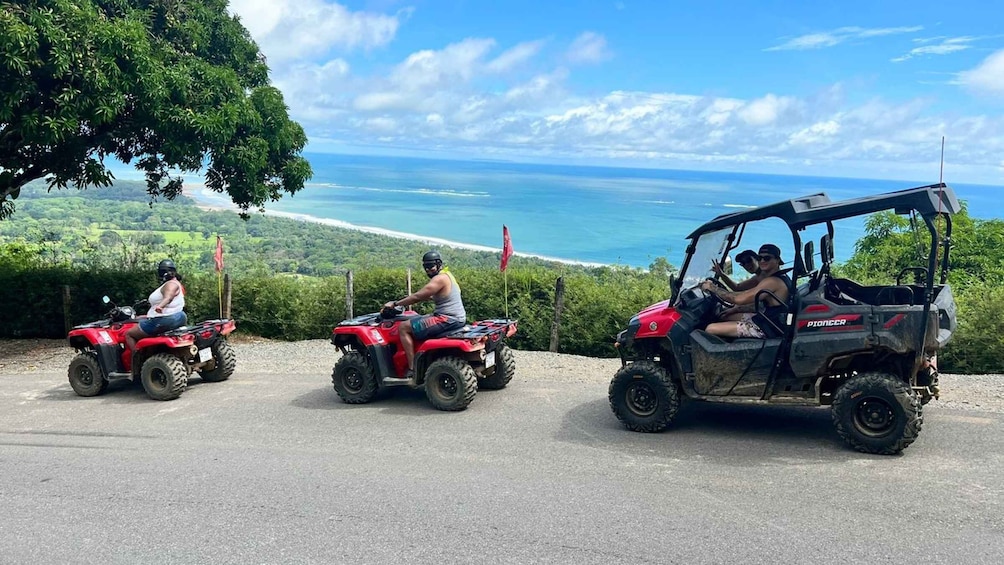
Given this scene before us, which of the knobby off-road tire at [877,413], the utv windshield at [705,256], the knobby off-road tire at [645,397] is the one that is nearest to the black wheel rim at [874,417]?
the knobby off-road tire at [877,413]

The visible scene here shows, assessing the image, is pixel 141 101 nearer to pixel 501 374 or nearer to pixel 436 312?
pixel 436 312

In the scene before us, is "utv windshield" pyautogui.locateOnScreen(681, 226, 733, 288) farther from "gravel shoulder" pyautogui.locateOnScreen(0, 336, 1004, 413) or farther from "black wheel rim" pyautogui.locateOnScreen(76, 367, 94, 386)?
"black wheel rim" pyautogui.locateOnScreen(76, 367, 94, 386)

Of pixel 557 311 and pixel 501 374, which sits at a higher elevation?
pixel 557 311

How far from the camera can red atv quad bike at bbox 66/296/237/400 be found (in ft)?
32.8

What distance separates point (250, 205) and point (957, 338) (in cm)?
1269

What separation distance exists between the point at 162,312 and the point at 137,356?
2.25ft

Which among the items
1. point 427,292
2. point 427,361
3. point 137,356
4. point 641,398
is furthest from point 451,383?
point 137,356

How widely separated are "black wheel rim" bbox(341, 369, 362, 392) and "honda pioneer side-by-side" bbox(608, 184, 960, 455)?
341 centimetres

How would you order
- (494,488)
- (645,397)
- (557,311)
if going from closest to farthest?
(494,488) < (645,397) < (557,311)

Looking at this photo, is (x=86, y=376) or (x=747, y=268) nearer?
(x=747, y=268)

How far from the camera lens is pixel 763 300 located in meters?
7.13

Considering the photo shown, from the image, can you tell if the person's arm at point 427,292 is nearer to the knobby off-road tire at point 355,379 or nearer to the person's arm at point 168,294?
the knobby off-road tire at point 355,379

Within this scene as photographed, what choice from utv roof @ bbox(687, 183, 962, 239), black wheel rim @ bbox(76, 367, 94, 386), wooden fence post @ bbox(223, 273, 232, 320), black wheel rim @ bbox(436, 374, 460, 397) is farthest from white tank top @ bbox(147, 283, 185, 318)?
utv roof @ bbox(687, 183, 962, 239)

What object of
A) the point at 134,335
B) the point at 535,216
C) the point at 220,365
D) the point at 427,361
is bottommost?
the point at 220,365
